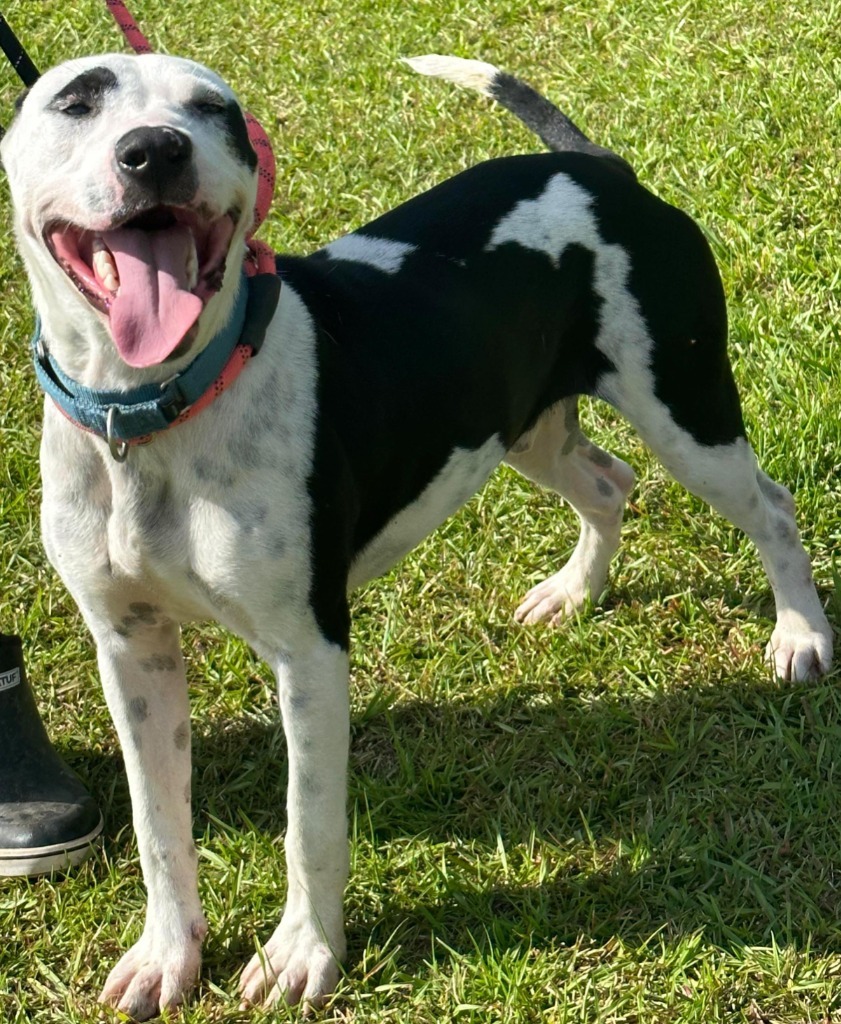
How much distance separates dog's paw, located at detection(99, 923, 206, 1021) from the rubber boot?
475 mm

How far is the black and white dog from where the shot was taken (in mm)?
2693

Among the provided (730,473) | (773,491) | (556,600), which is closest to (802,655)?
(773,491)

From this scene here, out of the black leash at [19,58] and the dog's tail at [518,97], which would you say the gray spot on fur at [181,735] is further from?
the dog's tail at [518,97]

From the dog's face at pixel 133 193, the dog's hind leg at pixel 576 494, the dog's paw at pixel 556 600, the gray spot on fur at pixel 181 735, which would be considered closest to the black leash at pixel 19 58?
the dog's face at pixel 133 193

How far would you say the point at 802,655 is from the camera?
4273mm

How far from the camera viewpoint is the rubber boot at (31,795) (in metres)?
3.81

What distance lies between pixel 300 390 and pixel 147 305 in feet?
1.74

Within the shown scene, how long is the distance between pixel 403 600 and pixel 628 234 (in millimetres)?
1494

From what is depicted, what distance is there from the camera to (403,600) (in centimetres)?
468

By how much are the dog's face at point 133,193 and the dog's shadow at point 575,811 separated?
169 centimetres

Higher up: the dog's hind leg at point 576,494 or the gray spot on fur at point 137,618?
the gray spot on fur at point 137,618

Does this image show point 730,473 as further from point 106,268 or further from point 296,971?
point 106,268

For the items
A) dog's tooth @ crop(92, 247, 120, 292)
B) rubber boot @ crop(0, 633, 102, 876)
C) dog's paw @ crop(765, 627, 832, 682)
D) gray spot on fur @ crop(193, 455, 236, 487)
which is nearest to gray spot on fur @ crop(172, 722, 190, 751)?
rubber boot @ crop(0, 633, 102, 876)

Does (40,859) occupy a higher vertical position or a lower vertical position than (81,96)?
lower
